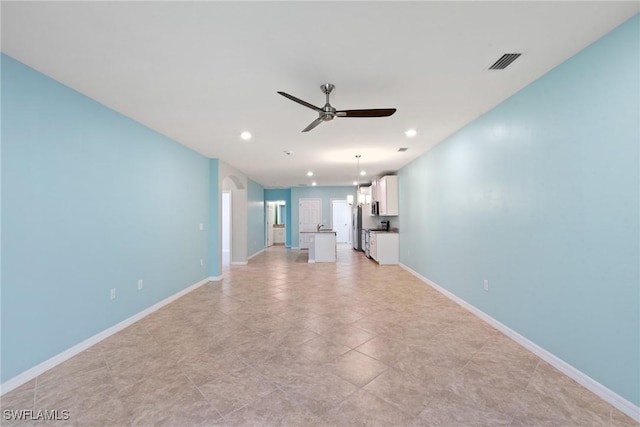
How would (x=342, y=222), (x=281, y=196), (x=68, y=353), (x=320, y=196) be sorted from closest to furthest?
(x=68, y=353), (x=320, y=196), (x=281, y=196), (x=342, y=222)

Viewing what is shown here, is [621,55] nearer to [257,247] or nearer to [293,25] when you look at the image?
[293,25]

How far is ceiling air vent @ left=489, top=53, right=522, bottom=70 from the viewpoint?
6.96 feet

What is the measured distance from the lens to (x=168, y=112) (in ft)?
10.4

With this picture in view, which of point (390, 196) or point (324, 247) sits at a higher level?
point (390, 196)

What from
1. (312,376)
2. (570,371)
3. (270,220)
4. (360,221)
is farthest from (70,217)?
(270,220)

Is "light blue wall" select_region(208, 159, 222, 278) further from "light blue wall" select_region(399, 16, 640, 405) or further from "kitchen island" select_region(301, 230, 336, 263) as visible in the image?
"light blue wall" select_region(399, 16, 640, 405)

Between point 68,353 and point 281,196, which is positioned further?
point 281,196

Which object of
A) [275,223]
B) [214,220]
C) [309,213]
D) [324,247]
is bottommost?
[324,247]

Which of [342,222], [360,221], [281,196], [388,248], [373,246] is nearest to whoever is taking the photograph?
[388,248]

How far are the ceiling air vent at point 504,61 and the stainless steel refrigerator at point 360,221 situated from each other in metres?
6.95

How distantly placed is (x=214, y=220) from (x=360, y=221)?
5.85 m

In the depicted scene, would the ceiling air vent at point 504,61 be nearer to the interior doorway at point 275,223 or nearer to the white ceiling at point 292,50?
the white ceiling at point 292,50

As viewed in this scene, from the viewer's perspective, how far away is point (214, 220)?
556 centimetres

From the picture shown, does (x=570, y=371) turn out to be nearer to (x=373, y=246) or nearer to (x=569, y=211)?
(x=569, y=211)
